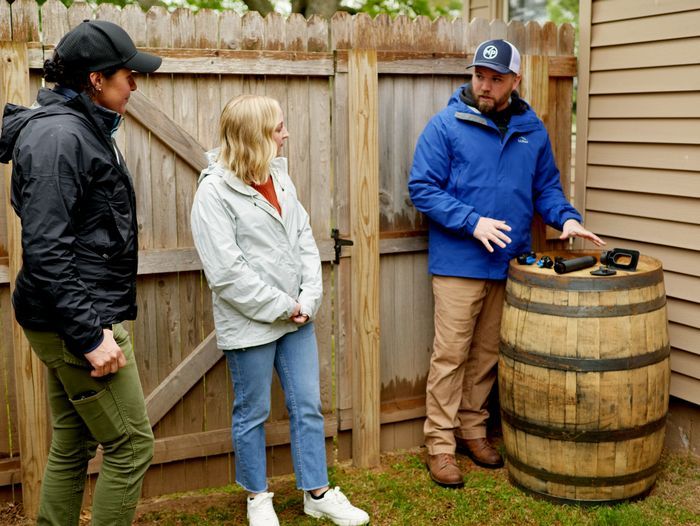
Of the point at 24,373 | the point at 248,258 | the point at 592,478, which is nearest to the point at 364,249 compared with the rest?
the point at 248,258

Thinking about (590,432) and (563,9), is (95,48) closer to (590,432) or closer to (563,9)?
(590,432)

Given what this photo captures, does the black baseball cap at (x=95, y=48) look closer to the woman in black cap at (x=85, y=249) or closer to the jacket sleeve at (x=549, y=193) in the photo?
the woman in black cap at (x=85, y=249)

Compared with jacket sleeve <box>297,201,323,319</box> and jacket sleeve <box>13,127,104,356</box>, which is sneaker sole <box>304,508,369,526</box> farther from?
jacket sleeve <box>13,127,104,356</box>

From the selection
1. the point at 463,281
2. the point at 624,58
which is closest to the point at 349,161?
the point at 463,281

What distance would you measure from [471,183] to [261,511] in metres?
1.86

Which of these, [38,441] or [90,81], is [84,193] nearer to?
[90,81]

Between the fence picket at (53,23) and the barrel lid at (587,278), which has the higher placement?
the fence picket at (53,23)

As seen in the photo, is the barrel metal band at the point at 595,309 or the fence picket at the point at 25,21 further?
the barrel metal band at the point at 595,309

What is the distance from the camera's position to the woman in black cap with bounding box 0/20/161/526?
2.51 metres

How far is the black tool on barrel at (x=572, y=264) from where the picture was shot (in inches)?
147

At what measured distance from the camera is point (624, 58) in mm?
4492

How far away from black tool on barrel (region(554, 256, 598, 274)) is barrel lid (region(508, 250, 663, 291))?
2 cm

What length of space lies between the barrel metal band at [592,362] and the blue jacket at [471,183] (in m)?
0.59

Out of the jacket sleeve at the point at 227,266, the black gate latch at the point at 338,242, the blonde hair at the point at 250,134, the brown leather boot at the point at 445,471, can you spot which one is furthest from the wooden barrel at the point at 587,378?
the blonde hair at the point at 250,134
